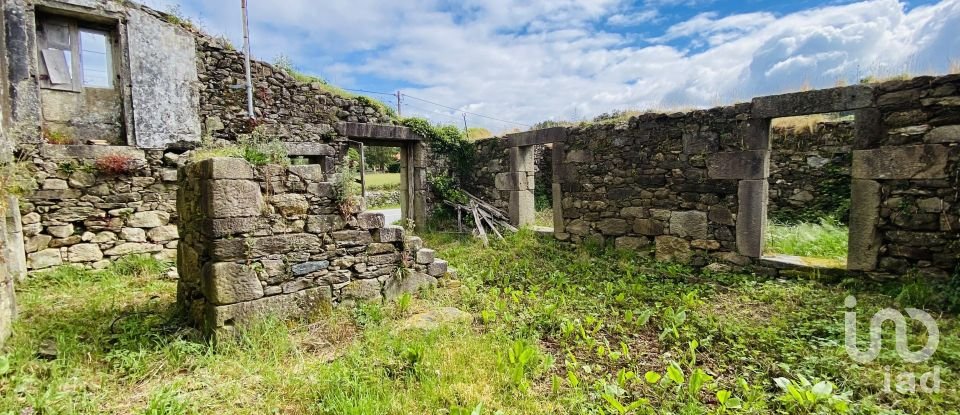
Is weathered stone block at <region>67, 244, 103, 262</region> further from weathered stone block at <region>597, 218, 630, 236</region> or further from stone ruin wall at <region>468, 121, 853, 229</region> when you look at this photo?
stone ruin wall at <region>468, 121, 853, 229</region>

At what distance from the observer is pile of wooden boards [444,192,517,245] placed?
9.09 metres

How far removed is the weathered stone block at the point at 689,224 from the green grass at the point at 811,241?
99cm

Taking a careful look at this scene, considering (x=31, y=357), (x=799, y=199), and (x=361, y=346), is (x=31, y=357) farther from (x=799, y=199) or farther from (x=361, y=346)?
(x=799, y=199)

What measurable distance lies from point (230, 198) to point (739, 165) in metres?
6.29

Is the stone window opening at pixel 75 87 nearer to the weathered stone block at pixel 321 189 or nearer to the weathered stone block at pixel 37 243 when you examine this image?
the weathered stone block at pixel 37 243

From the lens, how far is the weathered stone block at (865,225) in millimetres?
4766

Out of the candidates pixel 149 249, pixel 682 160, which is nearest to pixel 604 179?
pixel 682 160

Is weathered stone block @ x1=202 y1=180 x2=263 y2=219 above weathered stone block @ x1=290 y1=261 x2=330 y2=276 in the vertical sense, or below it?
above

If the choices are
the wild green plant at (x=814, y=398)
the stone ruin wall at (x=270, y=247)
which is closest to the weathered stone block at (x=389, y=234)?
the stone ruin wall at (x=270, y=247)

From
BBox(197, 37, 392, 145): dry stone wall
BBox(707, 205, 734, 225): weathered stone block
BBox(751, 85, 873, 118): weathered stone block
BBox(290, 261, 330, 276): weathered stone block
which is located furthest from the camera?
BBox(197, 37, 392, 145): dry stone wall

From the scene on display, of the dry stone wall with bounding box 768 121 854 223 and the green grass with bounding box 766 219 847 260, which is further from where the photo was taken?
the dry stone wall with bounding box 768 121 854 223

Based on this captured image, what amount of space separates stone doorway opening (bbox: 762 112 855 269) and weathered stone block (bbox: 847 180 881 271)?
1.53 metres

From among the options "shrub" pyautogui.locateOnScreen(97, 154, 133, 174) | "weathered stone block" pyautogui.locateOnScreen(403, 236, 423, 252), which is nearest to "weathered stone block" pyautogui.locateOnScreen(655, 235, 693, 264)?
"weathered stone block" pyautogui.locateOnScreen(403, 236, 423, 252)

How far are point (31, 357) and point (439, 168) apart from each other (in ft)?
27.0
